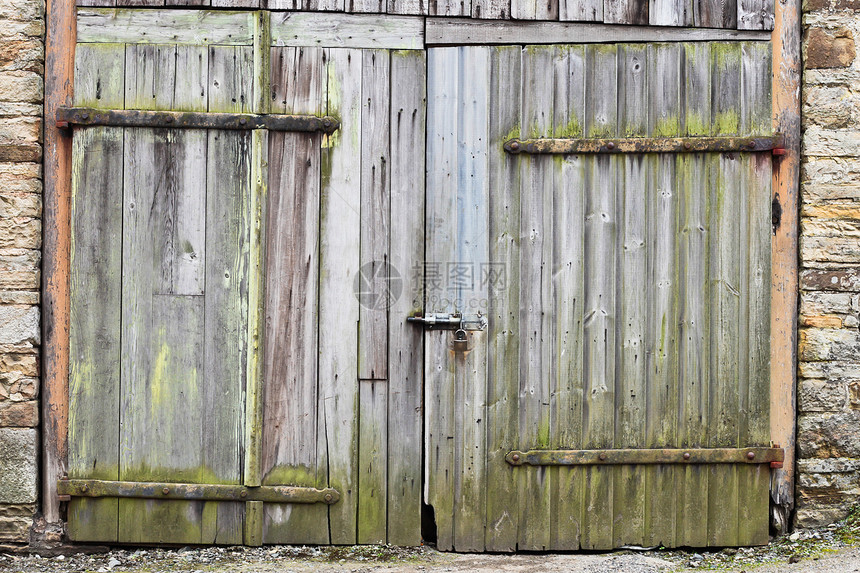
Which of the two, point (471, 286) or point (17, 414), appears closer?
point (17, 414)

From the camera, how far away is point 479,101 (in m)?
3.04

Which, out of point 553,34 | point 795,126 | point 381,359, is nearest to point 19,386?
point 381,359

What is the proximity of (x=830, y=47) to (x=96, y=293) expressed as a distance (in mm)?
3505

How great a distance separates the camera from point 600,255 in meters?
3.05

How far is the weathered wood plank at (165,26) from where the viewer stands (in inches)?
118

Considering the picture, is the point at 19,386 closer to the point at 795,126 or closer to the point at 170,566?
the point at 170,566

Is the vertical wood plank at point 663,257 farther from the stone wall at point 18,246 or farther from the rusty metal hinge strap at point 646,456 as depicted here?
the stone wall at point 18,246

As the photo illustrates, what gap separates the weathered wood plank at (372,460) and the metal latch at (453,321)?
328 mm

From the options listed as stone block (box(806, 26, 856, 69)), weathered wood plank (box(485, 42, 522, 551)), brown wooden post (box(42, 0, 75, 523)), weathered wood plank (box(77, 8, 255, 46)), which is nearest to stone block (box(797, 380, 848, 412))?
weathered wood plank (box(485, 42, 522, 551))

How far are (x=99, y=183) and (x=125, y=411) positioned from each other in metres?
1.04

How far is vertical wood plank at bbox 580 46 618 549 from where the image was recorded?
9.99 ft

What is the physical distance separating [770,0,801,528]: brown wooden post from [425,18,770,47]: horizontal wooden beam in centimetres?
16

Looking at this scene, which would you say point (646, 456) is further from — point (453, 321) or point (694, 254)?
point (453, 321)

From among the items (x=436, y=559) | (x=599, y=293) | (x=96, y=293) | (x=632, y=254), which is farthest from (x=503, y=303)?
(x=96, y=293)
